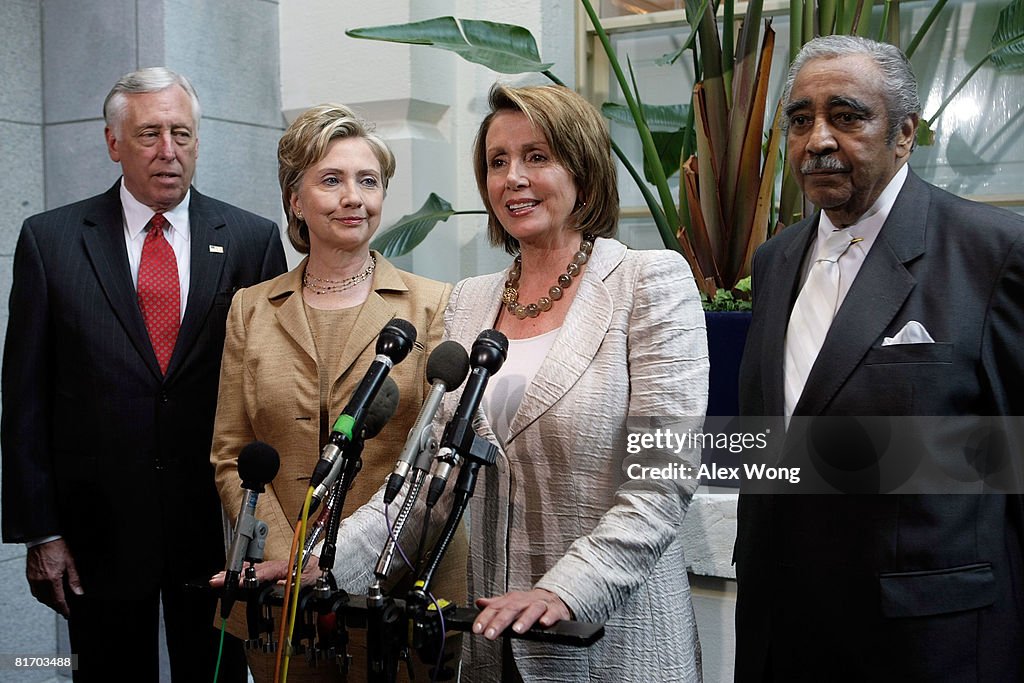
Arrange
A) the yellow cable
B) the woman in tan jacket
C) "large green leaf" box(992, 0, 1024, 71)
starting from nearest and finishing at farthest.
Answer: the yellow cable
the woman in tan jacket
"large green leaf" box(992, 0, 1024, 71)

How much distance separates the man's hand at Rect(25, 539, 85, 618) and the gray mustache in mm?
2021

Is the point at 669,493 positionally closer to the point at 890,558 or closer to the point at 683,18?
the point at 890,558

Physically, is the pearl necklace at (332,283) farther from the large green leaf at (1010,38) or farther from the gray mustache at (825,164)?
the large green leaf at (1010,38)

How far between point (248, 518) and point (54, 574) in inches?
60.6

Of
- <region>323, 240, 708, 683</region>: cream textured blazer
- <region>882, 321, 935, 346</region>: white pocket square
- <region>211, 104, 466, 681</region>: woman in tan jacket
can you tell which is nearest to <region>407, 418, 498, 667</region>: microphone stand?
<region>323, 240, 708, 683</region>: cream textured blazer

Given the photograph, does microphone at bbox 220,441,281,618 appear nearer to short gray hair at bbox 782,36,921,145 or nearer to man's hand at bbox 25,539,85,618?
short gray hair at bbox 782,36,921,145

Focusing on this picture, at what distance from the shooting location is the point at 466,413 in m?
1.37

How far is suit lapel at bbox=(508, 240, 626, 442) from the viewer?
182cm

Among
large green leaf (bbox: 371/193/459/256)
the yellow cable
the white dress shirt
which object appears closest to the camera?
the yellow cable

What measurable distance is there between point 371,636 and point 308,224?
129cm

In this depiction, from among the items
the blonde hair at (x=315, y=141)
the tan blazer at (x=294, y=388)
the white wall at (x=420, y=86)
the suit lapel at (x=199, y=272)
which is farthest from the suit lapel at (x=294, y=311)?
the white wall at (x=420, y=86)

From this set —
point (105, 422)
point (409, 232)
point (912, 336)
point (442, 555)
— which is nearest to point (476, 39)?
point (409, 232)

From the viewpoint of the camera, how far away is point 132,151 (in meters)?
2.77

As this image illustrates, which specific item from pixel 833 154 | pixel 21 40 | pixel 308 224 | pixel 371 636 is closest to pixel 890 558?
pixel 833 154
